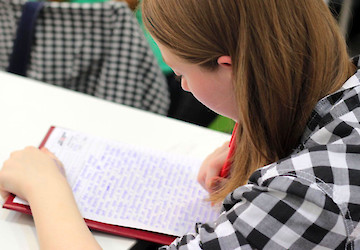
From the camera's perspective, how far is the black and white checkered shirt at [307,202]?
0.51m

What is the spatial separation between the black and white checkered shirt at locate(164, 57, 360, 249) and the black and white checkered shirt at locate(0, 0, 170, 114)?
0.69m

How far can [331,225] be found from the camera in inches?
20.0

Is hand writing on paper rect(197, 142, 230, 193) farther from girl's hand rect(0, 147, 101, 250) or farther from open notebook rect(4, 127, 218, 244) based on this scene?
girl's hand rect(0, 147, 101, 250)

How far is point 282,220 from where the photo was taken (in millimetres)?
523

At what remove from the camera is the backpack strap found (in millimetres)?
1120

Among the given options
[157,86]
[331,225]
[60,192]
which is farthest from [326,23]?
[157,86]

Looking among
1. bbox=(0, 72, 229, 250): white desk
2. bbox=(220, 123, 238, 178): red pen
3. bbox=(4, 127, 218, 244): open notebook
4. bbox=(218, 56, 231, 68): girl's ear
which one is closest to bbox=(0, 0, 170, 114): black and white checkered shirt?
bbox=(0, 72, 229, 250): white desk

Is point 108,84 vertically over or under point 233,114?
under

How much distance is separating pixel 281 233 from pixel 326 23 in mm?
315

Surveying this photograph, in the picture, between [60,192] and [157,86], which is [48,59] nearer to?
[157,86]

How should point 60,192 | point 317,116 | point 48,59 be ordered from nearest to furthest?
point 317,116 < point 60,192 < point 48,59

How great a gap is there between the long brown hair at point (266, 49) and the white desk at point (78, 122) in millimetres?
298

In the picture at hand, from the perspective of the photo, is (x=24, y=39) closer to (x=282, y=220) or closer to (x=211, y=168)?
(x=211, y=168)

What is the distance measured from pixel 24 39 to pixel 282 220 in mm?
899
